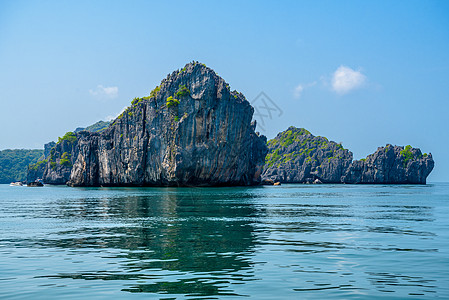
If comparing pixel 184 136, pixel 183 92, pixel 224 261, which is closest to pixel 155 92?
pixel 183 92

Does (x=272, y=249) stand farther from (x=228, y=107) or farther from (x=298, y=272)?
(x=228, y=107)

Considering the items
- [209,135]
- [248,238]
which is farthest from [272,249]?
[209,135]

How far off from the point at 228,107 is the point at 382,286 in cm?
13964

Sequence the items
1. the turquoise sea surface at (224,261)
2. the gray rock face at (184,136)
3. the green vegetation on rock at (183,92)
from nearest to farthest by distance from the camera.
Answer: the turquoise sea surface at (224,261)
the gray rock face at (184,136)
the green vegetation on rock at (183,92)

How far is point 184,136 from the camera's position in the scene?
150 metres

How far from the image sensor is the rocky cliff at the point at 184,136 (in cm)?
15012

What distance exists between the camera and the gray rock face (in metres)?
150

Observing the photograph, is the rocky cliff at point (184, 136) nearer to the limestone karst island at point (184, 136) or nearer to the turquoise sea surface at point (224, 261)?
the limestone karst island at point (184, 136)

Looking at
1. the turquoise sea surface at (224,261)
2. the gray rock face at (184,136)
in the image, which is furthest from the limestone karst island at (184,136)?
the turquoise sea surface at (224,261)

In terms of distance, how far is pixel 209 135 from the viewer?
498 ft

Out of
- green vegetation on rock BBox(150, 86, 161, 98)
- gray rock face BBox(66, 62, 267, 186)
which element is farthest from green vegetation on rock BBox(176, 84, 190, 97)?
green vegetation on rock BBox(150, 86, 161, 98)

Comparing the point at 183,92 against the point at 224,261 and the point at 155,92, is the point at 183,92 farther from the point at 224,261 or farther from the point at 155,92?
the point at 224,261

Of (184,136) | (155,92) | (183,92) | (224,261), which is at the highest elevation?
(155,92)

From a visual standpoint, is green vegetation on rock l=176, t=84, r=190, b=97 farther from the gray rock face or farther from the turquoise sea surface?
the turquoise sea surface
